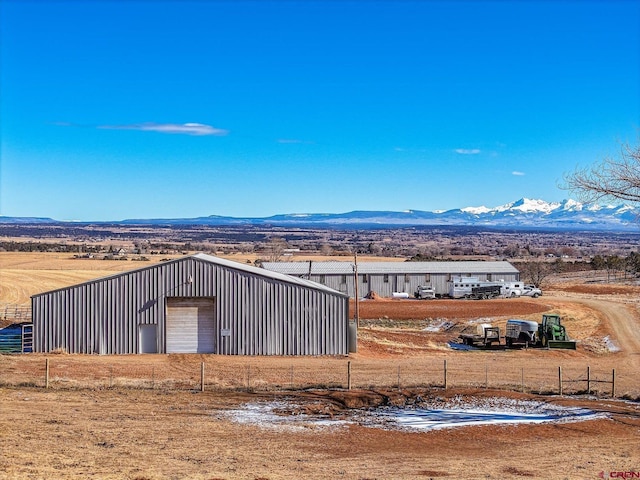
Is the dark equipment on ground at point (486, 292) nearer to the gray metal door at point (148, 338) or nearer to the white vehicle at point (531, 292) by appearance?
the white vehicle at point (531, 292)

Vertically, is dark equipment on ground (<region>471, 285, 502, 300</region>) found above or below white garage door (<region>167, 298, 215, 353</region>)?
below

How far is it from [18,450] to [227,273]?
21.7 meters

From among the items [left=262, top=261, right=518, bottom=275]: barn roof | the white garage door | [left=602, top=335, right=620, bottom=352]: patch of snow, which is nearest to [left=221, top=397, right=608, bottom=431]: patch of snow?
the white garage door

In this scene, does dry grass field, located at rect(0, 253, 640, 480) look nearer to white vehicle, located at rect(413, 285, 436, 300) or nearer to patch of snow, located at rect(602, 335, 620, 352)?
patch of snow, located at rect(602, 335, 620, 352)

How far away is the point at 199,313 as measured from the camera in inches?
1575

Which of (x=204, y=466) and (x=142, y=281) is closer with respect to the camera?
(x=204, y=466)

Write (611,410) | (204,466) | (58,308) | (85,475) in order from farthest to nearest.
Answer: (58,308), (611,410), (204,466), (85,475)

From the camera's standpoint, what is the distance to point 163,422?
22734 mm

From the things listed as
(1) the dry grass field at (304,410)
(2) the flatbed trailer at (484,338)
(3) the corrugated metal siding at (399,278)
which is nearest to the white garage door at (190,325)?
(1) the dry grass field at (304,410)

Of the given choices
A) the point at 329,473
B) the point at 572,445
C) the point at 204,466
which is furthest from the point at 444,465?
the point at 204,466

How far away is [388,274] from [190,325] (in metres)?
41.8

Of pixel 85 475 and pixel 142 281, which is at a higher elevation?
pixel 142 281

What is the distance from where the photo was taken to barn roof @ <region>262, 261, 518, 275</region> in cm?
7700

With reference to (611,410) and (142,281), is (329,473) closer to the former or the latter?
(611,410)
